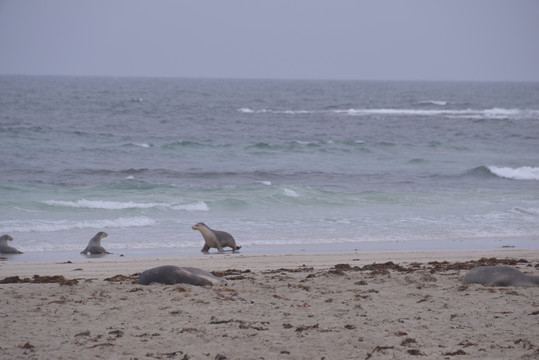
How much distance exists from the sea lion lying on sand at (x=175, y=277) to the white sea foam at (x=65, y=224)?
5666mm

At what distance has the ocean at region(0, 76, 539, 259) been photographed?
12.4m

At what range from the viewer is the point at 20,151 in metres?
24.5

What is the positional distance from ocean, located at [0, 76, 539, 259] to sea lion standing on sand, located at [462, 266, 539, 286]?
3.84 meters

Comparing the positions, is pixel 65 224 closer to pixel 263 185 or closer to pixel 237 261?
pixel 237 261

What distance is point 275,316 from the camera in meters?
6.04

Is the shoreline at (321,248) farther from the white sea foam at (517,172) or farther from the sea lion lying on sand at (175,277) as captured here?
the white sea foam at (517,172)

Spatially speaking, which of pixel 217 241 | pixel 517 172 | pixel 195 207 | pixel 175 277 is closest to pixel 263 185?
pixel 195 207

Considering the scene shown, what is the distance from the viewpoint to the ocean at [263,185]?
12438mm

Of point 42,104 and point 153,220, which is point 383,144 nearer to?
point 153,220

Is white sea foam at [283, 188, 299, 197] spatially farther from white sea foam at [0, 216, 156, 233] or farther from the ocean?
white sea foam at [0, 216, 156, 233]

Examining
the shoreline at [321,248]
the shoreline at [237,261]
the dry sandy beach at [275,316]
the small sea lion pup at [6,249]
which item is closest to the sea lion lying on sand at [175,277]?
the dry sandy beach at [275,316]

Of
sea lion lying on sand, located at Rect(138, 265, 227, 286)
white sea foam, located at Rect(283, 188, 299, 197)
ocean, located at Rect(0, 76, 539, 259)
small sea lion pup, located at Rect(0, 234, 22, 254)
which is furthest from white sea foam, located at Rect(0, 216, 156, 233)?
sea lion lying on sand, located at Rect(138, 265, 227, 286)

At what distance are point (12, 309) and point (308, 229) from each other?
7908 millimetres

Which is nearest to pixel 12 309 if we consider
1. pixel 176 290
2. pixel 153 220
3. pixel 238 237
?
pixel 176 290
